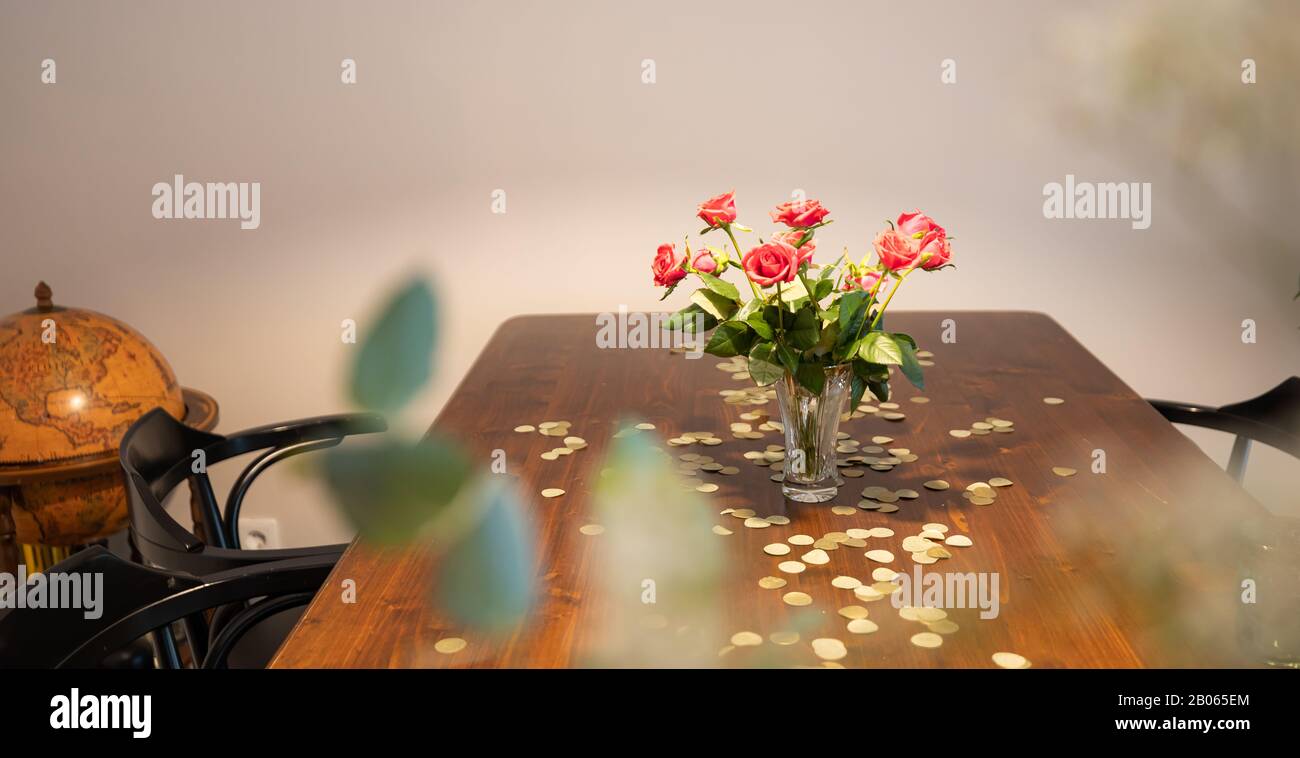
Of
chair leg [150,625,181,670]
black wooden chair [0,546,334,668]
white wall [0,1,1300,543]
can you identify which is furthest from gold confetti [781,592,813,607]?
white wall [0,1,1300,543]

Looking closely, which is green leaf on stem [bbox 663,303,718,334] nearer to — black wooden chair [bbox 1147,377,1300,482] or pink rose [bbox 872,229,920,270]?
pink rose [bbox 872,229,920,270]

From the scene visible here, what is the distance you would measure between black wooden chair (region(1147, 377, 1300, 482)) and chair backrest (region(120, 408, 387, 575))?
1.58m

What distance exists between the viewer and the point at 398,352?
3287mm

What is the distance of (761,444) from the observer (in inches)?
71.5

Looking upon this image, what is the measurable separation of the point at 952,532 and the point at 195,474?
1339mm

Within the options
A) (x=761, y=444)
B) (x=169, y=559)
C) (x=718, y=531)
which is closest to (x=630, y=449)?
(x=761, y=444)

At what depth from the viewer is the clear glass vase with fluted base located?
155cm

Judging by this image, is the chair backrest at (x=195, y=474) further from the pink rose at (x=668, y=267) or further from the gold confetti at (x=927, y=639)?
the gold confetti at (x=927, y=639)

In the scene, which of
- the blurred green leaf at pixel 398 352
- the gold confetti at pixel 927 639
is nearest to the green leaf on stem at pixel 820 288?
the gold confetti at pixel 927 639

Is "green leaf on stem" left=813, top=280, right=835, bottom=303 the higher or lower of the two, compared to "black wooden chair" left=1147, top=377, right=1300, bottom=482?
higher

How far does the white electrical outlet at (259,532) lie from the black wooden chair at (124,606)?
173 cm

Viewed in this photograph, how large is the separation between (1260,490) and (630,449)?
2295 mm

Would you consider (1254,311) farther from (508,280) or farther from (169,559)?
(169,559)

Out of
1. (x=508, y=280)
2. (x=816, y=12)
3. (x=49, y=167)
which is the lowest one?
(x=508, y=280)
